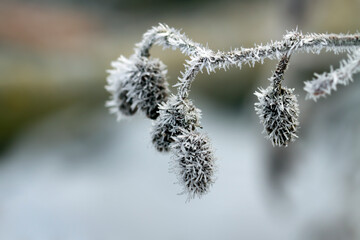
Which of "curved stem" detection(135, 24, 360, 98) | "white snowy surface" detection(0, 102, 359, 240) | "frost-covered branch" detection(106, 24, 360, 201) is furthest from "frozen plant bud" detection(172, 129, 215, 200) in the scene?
"white snowy surface" detection(0, 102, 359, 240)

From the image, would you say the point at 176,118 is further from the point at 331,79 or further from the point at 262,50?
the point at 331,79

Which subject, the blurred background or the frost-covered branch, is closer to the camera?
the frost-covered branch

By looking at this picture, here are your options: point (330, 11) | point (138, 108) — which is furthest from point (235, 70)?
point (138, 108)

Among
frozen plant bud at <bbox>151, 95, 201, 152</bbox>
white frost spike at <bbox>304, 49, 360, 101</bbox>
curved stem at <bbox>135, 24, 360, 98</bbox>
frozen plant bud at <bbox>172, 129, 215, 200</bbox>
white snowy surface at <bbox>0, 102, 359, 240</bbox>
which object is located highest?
white snowy surface at <bbox>0, 102, 359, 240</bbox>

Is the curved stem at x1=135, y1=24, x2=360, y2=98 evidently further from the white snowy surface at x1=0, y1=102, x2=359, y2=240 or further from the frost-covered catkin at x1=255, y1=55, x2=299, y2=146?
the white snowy surface at x1=0, y1=102, x2=359, y2=240

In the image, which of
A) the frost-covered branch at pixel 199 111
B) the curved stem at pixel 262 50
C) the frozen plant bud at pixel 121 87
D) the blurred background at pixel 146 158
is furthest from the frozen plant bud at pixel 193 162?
the blurred background at pixel 146 158

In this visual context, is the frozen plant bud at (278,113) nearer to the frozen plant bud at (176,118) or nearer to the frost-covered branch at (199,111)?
the frost-covered branch at (199,111)

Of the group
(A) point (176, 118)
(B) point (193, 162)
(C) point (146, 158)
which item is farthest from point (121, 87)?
(C) point (146, 158)
